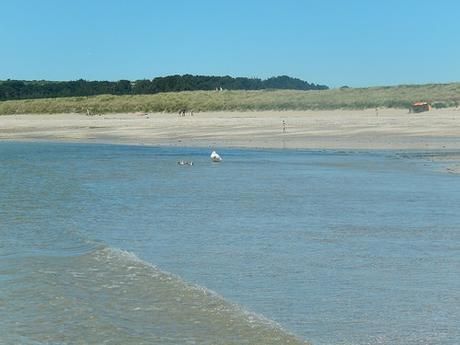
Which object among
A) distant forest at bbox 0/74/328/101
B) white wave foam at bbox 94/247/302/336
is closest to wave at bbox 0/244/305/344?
white wave foam at bbox 94/247/302/336

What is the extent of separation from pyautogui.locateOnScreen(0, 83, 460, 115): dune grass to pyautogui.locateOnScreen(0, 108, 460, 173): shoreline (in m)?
2.89

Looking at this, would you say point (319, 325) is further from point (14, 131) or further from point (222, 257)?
point (14, 131)

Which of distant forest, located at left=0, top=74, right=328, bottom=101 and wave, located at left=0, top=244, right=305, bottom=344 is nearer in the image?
wave, located at left=0, top=244, right=305, bottom=344

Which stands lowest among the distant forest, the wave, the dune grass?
the wave

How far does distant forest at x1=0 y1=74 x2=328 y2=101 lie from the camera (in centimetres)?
8456

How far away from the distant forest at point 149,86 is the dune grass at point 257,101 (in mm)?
10425

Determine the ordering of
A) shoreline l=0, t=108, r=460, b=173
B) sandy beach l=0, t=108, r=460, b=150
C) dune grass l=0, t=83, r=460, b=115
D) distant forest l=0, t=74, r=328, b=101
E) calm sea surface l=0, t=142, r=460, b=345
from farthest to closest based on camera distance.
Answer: distant forest l=0, t=74, r=328, b=101
dune grass l=0, t=83, r=460, b=115
sandy beach l=0, t=108, r=460, b=150
shoreline l=0, t=108, r=460, b=173
calm sea surface l=0, t=142, r=460, b=345

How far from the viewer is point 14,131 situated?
4931 cm

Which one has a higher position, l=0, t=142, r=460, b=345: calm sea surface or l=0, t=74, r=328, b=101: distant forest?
l=0, t=74, r=328, b=101: distant forest

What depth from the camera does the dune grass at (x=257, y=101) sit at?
51.3m

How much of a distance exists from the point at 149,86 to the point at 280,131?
4891 cm

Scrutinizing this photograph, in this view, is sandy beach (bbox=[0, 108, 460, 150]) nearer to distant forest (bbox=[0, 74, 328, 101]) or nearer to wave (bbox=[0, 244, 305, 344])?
wave (bbox=[0, 244, 305, 344])

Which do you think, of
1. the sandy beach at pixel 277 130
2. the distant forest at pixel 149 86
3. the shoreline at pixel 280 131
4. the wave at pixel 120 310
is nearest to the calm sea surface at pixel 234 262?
the wave at pixel 120 310

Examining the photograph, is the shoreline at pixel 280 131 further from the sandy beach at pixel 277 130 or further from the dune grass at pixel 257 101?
the dune grass at pixel 257 101
